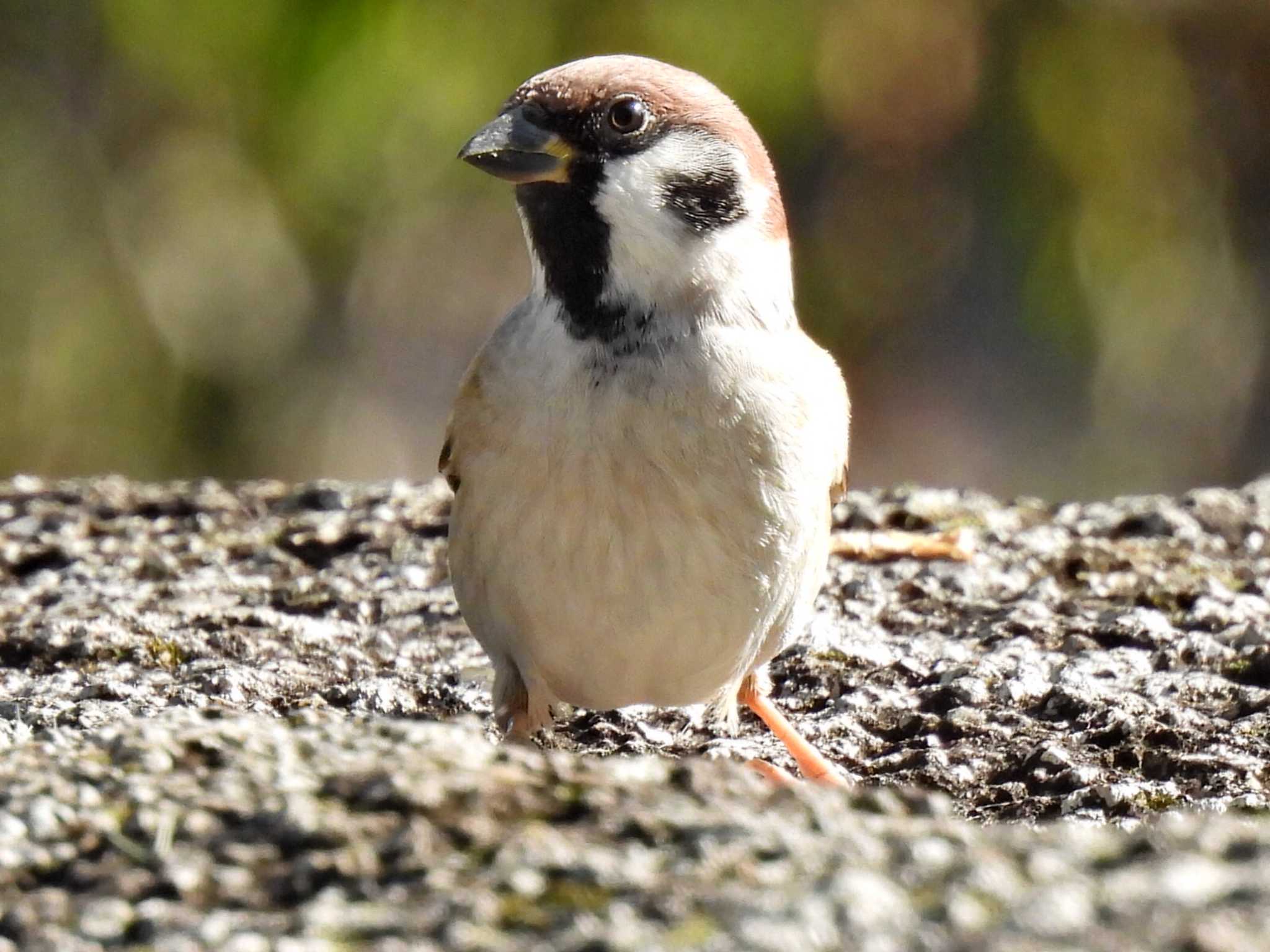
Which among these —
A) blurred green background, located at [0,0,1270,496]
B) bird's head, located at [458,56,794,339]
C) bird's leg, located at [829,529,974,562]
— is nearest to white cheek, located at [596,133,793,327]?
bird's head, located at [458,56,794,339]

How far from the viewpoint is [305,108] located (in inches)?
340

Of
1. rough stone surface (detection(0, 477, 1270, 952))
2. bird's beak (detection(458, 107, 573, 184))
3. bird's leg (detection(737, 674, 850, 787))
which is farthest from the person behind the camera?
bird's beak (detection(458, 107, 573, 184))

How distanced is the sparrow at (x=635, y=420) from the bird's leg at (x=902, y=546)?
3.85 ft

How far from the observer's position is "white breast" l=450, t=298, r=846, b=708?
346 cm

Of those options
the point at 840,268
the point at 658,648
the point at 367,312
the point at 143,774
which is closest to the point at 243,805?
the point at 143,774

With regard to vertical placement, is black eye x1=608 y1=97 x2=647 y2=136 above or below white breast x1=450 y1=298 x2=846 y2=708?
above

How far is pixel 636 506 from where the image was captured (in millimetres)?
3453

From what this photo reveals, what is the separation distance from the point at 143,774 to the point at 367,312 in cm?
728

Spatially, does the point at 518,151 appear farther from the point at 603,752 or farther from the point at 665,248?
the point at 603,752

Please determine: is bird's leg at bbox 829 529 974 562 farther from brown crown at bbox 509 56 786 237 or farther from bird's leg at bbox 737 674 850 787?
brown crown at bbox 509 56 786 237

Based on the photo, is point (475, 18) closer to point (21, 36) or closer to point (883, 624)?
point (21, 36)

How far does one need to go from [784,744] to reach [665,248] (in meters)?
1.01

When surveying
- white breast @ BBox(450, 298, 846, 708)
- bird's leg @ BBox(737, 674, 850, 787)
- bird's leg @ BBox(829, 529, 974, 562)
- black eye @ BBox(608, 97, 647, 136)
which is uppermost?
black eye @ BBox(608, 97, 647, 136)

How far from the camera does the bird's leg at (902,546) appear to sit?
16.2 ft
